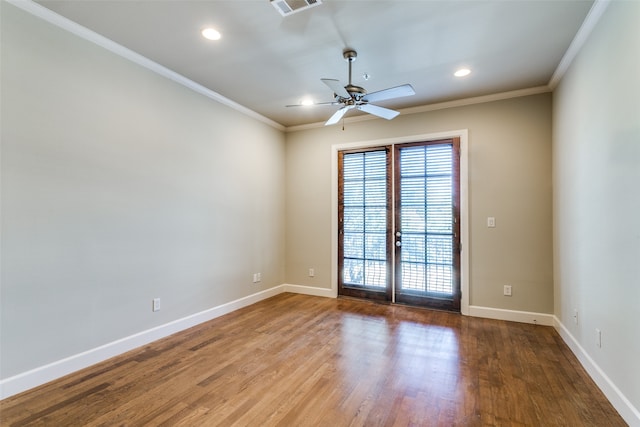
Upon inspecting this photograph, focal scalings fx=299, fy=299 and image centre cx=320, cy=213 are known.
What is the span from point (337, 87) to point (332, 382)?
2.49 metres

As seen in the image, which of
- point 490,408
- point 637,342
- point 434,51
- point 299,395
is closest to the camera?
point 637,342

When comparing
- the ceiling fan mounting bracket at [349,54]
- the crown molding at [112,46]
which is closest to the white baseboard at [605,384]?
the ceiling fan mounting bracket at [349,54]

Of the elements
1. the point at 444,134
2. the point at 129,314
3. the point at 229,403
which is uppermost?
the point at 444,134

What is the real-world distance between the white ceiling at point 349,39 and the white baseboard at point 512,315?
2765 millimetres

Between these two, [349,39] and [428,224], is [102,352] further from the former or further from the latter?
[428,224]

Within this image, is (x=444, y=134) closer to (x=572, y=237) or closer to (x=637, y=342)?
(x=572, y=237)

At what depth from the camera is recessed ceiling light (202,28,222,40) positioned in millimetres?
2547

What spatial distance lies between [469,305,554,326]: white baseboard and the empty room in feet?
0.09

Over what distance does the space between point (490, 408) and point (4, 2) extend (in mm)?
4432

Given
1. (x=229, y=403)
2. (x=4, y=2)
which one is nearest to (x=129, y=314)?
(x=229, y=403)

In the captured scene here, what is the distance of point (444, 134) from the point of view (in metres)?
4.13

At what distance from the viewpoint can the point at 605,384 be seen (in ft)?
7.11

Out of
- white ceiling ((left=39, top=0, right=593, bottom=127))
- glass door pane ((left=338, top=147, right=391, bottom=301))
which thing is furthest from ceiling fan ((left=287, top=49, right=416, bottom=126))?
glass door pane ((left=338, top=147, right=391, bottom=301))

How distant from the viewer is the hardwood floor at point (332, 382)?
6.35ft
